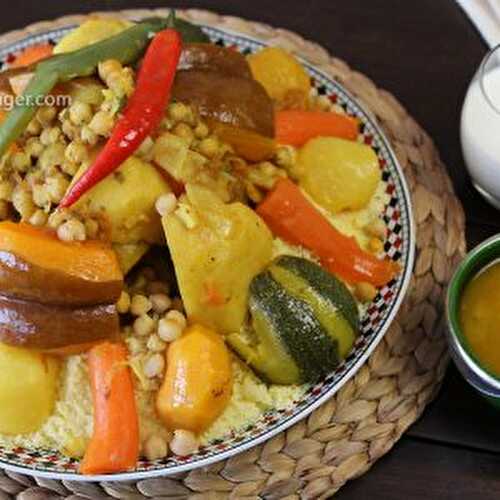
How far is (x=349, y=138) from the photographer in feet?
7.09

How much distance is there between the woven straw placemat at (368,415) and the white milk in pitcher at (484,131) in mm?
86

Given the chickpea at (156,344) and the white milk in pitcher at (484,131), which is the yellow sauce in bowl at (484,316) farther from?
the chickpea at (156,344)

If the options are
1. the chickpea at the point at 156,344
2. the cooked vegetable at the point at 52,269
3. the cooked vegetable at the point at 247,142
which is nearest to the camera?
the cooked vegetable at the point at 52,269

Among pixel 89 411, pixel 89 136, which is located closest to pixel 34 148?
pixel 89 136

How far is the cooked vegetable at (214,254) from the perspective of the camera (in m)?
1.77

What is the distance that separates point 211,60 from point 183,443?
2.46ft

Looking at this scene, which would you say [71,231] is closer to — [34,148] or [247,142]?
[34,148]

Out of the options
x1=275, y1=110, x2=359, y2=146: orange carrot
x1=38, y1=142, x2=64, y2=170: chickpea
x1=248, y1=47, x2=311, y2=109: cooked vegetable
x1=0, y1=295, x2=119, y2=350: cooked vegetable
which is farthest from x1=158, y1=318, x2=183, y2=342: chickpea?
x1=248, y1=47, x2=311, y2=109: cooked vegetable

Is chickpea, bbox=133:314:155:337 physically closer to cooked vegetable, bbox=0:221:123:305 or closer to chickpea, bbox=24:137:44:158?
cooked vegetable, bbox=0:221:123:305

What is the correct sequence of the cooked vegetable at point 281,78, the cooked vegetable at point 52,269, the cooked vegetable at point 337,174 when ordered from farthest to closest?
the cooked vegetable at point 281,78 < the cooked vegetable at point 337,174 < the cooked vegetable at point 52,269

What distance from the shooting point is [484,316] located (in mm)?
1859

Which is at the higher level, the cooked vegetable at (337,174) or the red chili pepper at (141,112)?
the red chili pepper at (141,112)

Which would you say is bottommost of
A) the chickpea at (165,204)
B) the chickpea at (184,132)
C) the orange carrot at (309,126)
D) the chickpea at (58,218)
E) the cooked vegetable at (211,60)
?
the orange carrot at (309,126)

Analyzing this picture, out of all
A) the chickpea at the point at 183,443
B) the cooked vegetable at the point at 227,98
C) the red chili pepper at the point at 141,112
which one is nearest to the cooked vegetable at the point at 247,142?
the cooked vegetable at the point at 227,98
